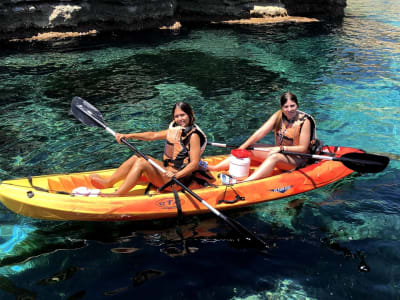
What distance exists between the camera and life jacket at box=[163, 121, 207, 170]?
517 centimetres

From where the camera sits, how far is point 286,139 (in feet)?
19.3

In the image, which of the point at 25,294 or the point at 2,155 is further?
the point at 2,155

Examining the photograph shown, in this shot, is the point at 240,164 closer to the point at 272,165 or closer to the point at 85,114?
the point at 272,165

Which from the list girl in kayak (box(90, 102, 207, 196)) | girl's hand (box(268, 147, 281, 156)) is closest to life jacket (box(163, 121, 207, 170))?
girl in kayak (box(90, 102, 207, 196))

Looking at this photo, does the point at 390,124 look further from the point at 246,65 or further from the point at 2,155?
the point at 2,155

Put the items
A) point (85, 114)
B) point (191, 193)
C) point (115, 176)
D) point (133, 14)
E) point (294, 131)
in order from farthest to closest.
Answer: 1. point (133, 14)
2. point (85, 114)
3. point (294, 131)
4. point (115, 176)
5. point (191, 193)

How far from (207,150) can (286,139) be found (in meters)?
1.93

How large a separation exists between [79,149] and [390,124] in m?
6.76

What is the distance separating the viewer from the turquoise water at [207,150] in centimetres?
423

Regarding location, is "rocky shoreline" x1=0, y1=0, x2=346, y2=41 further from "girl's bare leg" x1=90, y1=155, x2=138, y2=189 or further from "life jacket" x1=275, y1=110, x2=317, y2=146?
"life jacket" x1=275, y1=110, x2=317, y2=146

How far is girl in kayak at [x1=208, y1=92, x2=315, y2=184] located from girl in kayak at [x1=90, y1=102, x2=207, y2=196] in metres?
0.69

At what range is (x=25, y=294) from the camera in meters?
4.01

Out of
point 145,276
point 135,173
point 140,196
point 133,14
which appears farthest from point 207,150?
point 133,14

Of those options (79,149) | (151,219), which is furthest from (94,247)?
(79,149)
